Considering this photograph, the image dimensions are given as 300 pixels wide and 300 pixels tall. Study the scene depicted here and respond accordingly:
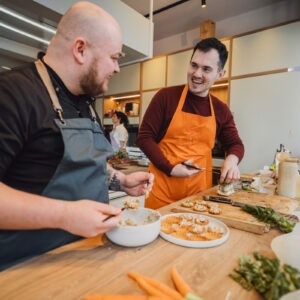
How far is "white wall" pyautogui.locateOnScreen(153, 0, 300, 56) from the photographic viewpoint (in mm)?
3322

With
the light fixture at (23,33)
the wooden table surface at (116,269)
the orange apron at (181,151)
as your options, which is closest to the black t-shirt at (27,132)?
the wooden table surface at (116,269)

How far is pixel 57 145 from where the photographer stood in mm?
732

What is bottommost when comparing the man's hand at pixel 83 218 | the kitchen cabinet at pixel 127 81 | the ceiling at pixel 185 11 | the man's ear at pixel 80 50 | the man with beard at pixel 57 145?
the man's hand at pixel 83 218

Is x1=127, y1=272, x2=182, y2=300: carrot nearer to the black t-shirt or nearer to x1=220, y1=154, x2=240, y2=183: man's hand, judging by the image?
the black t-shirt

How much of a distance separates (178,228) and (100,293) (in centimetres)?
39

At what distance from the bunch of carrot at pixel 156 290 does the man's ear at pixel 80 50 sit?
664 millimetres

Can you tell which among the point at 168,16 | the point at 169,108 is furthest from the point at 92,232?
the point at 168,16

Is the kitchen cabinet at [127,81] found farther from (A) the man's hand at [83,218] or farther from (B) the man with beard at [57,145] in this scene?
(A) the man's hand at [83,218]

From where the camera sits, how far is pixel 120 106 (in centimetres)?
516

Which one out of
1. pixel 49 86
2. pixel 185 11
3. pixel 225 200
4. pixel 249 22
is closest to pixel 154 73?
pixel 185 11

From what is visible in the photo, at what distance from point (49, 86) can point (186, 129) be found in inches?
37.4

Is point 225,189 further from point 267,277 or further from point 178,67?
point 178,67

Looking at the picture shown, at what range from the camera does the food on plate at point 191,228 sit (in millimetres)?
787

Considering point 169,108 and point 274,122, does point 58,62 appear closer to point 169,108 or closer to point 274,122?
point 169,108
